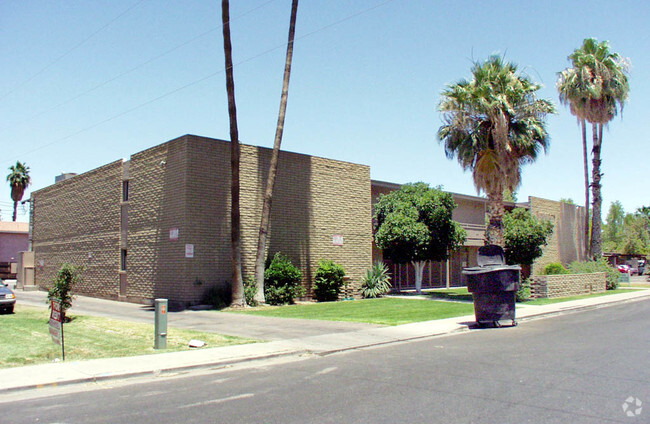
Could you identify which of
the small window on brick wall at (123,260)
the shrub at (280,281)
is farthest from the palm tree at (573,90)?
the small window on brick wall at (123,260)

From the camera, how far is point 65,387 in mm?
8047

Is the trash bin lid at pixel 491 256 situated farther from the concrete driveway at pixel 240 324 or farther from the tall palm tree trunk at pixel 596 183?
the tall palm tree trunk at pixel 596 183

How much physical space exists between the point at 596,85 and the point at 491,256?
78.2 feet

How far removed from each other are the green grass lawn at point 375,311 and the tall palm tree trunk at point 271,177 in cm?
130

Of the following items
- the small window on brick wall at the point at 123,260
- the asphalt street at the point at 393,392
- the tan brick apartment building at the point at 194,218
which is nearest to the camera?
the asphalt street at the point at 393,392

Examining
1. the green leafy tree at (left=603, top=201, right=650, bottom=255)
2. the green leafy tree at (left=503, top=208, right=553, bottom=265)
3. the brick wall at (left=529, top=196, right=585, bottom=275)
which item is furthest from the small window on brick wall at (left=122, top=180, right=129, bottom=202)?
the green leafy tree at (left=603, top=201, right=650, bottom=255)

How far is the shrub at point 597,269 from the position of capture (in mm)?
32312

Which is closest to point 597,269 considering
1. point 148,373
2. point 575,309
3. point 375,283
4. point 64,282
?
point 575,309

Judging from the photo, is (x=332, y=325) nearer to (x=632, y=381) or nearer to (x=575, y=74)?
(x=632, y=381)

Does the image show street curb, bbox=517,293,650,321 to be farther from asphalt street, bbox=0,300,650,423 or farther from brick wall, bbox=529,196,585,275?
brick wall, bbox=529,196,585,275

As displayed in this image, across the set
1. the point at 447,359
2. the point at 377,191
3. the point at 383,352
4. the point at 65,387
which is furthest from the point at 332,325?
the point at 377,191

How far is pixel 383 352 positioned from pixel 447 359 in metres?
1.54

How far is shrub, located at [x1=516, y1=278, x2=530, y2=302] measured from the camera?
81.1ft

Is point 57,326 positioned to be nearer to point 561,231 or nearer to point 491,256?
point 491,256
